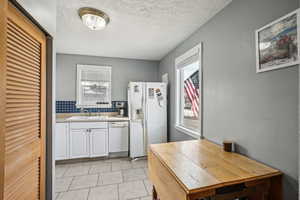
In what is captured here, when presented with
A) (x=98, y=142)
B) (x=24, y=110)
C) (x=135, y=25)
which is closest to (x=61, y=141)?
(x=98, y=142)

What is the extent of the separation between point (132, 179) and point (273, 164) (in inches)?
75.1

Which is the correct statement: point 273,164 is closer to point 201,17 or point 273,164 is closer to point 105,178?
point 201,17

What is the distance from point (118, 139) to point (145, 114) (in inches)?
33.0

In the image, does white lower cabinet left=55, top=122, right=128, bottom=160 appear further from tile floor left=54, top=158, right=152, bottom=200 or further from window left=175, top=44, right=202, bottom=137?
window left=175, top=44, right=202, bottom=137

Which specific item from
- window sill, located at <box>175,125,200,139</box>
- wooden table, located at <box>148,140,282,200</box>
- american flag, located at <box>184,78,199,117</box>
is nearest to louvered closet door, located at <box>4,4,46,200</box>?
wooden table, located at <box>148,140,282,200</box>

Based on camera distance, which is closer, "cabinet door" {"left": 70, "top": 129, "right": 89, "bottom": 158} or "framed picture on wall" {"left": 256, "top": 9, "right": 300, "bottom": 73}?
"framed picture on wall" {"left": 256, "top": 9, "right": 300, "bottom": 73}

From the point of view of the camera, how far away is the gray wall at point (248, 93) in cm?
101

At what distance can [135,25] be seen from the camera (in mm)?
2020

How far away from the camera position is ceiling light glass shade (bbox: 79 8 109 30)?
1.66 meters

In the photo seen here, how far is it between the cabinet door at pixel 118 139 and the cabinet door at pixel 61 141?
87cm

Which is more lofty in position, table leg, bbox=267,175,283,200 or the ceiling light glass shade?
the ceiling light glass shade

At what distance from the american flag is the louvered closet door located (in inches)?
83.0

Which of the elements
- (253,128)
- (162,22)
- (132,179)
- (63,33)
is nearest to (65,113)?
(63,33)

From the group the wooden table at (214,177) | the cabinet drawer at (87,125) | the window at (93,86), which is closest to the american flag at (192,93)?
the wooden table at (214,177)
